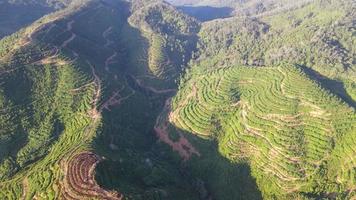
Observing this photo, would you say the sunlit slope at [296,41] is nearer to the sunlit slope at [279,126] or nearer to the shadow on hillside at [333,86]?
the shadow on hillside at [333,86]

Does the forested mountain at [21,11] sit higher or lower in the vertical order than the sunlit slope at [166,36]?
lower

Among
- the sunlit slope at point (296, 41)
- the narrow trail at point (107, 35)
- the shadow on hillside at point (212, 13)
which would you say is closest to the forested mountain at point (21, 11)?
the narrow trail at point (107, 35)

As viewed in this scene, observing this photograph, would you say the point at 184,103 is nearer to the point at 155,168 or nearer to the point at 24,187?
the point at 155,168

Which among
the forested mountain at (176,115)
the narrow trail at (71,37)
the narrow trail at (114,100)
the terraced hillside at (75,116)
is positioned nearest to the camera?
the terraced hillside at (75,116)

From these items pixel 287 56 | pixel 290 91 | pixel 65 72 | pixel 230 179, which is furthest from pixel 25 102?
pixel 287 56

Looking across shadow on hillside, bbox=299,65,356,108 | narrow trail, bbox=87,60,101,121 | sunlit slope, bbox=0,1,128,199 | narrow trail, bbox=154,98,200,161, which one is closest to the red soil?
sunlit slope, bbox=0,1,128,199

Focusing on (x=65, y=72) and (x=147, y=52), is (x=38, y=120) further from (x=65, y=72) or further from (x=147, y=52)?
(x=147, y=52)
